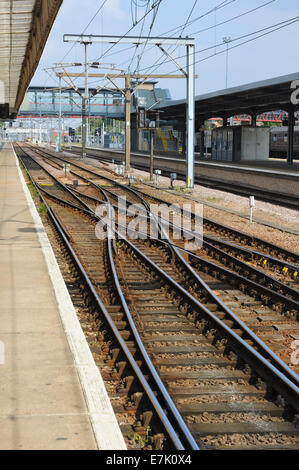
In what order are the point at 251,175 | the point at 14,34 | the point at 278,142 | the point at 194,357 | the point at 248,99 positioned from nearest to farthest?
the point at 194,357 < the point at 14,34 < the point at 251,175 < the point at 248,99 < the point at 278,142

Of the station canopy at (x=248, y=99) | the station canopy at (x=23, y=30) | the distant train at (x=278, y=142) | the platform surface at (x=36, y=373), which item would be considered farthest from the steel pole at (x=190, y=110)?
the distant train at (x=278, y=142)

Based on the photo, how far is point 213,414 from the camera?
5.75 meters

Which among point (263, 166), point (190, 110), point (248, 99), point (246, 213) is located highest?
point (248, 99)

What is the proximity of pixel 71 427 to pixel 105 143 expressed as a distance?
98555 mm

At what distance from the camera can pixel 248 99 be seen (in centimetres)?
3650

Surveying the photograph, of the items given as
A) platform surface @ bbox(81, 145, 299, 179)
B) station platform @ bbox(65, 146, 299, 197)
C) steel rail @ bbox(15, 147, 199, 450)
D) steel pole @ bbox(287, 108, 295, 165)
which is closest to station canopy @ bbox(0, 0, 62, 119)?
steel rail @ bbox(15, 147, 199, 450)

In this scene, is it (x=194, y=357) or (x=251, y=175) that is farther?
(x=251, y=175)

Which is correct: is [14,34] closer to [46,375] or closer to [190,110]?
[46,375]

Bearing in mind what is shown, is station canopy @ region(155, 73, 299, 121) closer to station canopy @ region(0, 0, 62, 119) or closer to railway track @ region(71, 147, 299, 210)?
railway track @ region(71, 147, 299, 210)

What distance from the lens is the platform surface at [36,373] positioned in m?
4.81

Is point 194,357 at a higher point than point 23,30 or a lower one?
lower

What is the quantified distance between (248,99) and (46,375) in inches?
1279

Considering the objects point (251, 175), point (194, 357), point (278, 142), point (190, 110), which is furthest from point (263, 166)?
point (194, 357)

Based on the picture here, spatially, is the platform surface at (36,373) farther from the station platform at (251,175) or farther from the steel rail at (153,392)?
the station platform at (251,175)
